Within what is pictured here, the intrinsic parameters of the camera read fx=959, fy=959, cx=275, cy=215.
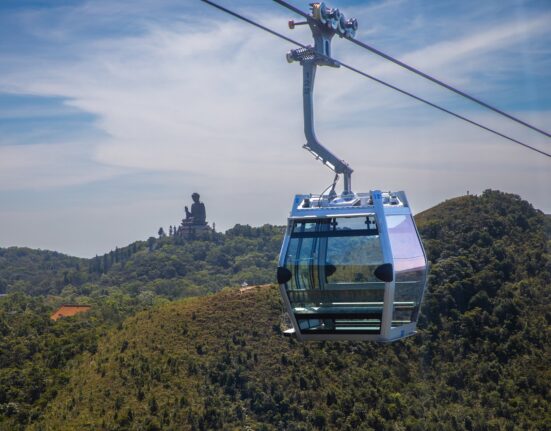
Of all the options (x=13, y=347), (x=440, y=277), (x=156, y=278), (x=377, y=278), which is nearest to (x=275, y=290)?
(x=440, y=277)

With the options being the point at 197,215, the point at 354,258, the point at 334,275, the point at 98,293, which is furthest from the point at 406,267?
the point at 197,215

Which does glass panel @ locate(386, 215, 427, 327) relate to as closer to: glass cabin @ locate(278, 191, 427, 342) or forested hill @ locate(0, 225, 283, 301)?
glass cabin @ locate(278, 191, 427, 342)

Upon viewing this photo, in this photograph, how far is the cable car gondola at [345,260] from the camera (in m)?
13.4

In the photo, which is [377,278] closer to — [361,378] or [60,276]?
[361,378]

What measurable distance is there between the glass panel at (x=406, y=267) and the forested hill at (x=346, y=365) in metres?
30.5

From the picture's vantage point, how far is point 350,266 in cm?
1371

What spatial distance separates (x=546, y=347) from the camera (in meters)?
51.1

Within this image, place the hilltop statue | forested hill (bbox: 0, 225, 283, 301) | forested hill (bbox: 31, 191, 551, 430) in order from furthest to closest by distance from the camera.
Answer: the hilltop statue, forested hill (bbox: 0, 225, 283, 301), forested hill (bbox: 31, 191, 551, 430)

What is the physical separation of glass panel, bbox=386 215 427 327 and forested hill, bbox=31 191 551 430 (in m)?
30.5

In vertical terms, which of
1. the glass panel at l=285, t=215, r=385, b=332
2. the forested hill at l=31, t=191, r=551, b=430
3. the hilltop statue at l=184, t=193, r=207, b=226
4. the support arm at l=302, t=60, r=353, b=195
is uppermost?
the hilltop statue at l=184, t=193, r=207, b=226

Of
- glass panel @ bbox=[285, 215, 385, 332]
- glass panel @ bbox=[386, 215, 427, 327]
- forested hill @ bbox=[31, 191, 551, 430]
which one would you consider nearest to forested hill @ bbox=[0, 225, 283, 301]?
forested hill @ bbox=[31, 191, 551, 430]

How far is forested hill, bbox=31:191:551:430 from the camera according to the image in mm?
46250

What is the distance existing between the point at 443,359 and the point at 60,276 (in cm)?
14701

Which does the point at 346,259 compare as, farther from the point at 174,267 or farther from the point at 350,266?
the point at 174,267
